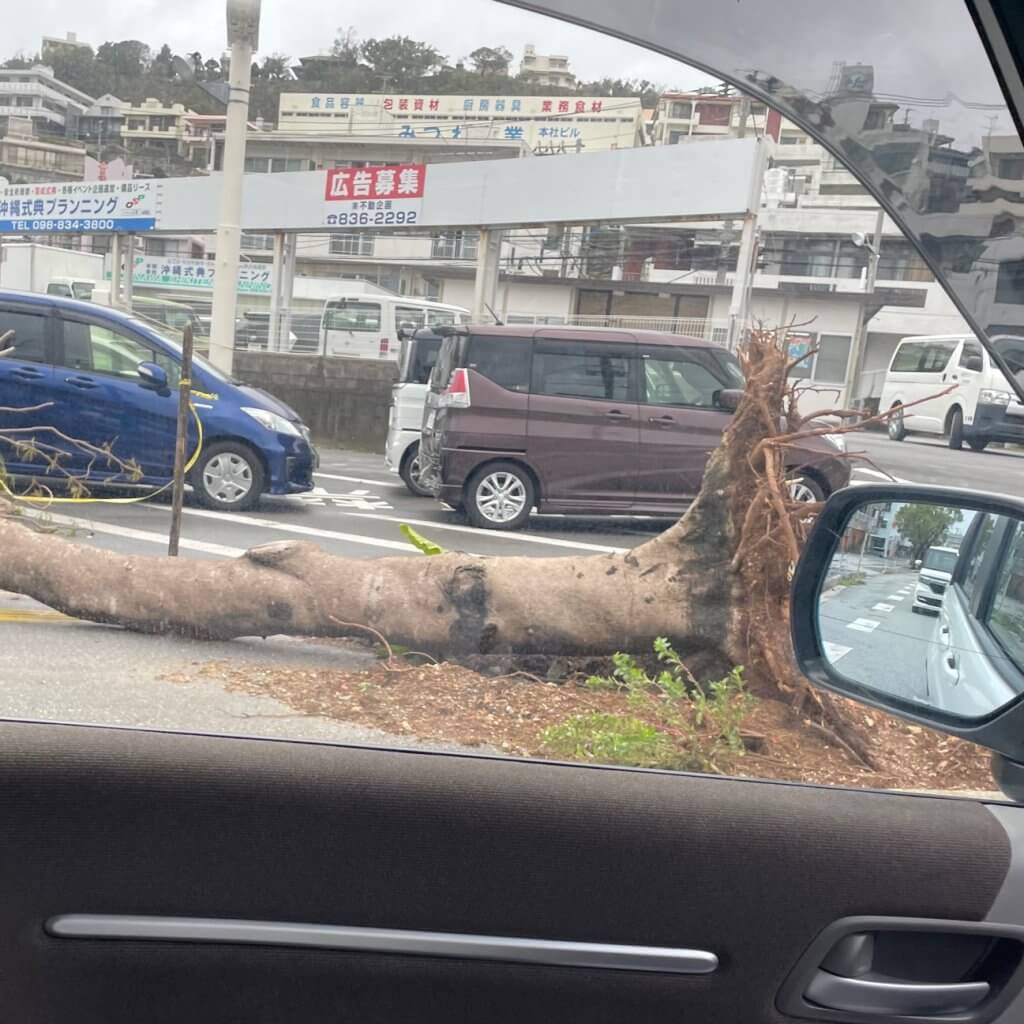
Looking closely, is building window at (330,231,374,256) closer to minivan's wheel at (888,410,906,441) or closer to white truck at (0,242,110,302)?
white truck at (0,242,110,302)

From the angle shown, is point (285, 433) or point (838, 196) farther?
point (285, 433)

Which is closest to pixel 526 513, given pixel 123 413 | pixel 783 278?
pixel 783 278

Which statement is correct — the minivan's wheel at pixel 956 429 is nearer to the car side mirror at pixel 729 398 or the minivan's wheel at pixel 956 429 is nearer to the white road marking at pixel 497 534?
the car side mirror at pixel 729 398

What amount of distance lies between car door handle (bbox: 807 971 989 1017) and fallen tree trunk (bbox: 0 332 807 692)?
0.45m

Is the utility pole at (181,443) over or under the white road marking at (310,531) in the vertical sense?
over

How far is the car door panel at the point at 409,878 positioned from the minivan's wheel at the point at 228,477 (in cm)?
40

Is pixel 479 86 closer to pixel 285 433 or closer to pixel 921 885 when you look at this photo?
pixel 285 433

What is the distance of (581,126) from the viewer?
179 centimetres

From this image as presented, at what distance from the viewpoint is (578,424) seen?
6.67ft

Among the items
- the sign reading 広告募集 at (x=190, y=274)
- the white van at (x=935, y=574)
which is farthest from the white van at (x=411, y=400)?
the white van at (x=935, y=574)

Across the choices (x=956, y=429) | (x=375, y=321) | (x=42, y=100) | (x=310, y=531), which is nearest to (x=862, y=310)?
(x=956, y=429)

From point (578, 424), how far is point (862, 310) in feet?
1.71

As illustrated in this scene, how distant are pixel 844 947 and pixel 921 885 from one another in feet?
0.50

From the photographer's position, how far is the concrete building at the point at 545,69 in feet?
5.70
